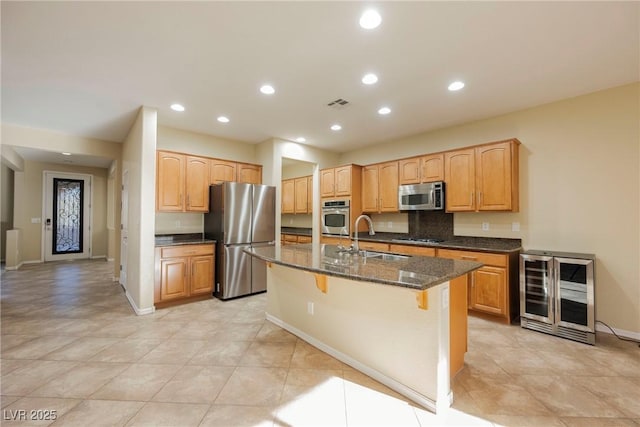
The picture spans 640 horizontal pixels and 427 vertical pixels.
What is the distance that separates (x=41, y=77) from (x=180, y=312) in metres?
3.09

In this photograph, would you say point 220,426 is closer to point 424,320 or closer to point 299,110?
point 424,320

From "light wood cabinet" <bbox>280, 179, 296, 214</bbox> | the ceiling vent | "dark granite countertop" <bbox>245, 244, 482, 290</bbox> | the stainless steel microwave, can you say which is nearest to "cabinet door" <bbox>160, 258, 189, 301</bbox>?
"dark granite countertop" <bbox>245, 244, 482, 290</bbox>

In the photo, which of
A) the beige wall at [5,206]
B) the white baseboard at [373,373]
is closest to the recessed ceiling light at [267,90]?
the white baseboard at [373,373]

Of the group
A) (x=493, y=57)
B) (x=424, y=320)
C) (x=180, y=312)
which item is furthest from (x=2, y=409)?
(x=493, y=57)

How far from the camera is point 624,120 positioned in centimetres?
297

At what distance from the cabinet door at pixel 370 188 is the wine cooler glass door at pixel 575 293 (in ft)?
8.96

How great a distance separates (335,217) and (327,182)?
2.55 feet

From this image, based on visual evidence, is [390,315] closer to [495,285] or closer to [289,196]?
[495,285]

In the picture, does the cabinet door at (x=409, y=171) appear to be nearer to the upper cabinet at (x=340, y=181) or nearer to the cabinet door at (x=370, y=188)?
the cabinet door at (x=370, y=188)

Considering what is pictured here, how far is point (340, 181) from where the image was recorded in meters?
5.30

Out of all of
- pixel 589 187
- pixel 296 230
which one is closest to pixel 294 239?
pixel 296 230

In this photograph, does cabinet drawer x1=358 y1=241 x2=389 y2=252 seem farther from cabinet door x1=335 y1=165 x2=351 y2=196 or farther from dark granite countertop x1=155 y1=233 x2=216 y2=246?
dark granite countertop x1=155 y1=233 x2=216 y2=246

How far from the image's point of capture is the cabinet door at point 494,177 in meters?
3.50

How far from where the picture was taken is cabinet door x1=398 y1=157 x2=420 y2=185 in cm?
441
